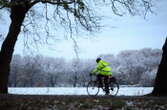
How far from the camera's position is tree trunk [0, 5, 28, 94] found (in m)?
16.9

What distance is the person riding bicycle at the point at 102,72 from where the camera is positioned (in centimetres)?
1258

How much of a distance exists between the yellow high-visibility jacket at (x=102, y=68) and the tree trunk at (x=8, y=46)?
7184 mm

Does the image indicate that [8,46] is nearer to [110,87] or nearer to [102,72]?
[102,72]

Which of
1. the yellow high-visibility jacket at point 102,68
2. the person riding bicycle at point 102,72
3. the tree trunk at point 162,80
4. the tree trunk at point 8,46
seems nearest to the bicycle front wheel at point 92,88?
the person riding bicycle at point 102,72

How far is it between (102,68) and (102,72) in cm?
24

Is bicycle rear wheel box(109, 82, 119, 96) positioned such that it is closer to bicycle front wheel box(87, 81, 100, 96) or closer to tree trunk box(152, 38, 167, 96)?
bicycle front wheel box(87, 81, 100, 96)

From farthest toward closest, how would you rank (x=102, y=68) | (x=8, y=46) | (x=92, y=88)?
(x=8, y=46), (x=92, y=88), (x=102, y=68)

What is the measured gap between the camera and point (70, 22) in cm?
1819

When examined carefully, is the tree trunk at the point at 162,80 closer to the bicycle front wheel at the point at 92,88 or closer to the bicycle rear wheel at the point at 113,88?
the bicycle rear wheel at the point at 113,88

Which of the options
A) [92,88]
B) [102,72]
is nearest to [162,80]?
[102,72]

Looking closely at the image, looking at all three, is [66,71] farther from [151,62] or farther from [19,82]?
[151,62]

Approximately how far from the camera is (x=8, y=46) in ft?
56.6

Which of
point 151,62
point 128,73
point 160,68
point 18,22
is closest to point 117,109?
point 160,68

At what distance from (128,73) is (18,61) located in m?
41.4
